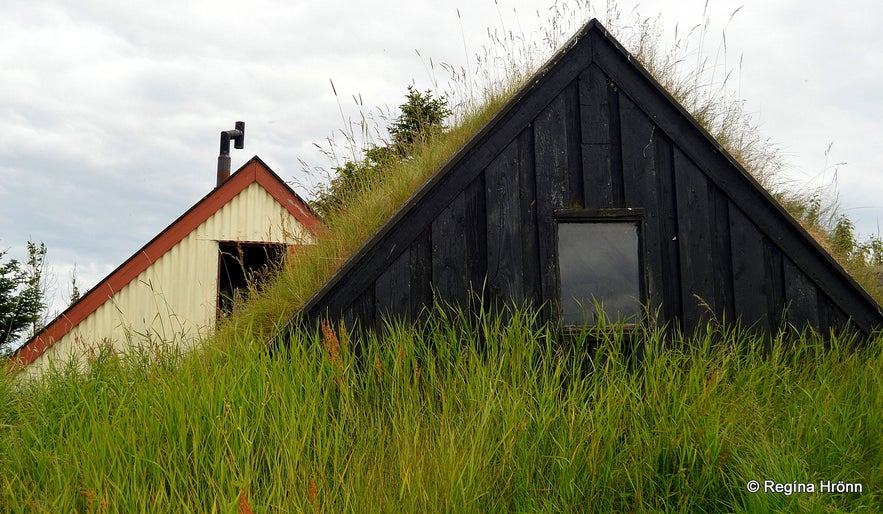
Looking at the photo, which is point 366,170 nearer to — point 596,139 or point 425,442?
point 596,139

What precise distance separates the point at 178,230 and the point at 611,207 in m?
7.37

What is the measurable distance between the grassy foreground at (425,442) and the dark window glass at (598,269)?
0.66 metres

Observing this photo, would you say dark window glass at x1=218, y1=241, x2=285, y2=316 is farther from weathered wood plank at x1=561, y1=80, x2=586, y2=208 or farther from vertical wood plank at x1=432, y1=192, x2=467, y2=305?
weathered wood plank at x1=561, y1=80, x2=586, y2=208

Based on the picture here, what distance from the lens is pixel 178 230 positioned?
384 inches

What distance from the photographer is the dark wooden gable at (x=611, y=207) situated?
15.0 feet

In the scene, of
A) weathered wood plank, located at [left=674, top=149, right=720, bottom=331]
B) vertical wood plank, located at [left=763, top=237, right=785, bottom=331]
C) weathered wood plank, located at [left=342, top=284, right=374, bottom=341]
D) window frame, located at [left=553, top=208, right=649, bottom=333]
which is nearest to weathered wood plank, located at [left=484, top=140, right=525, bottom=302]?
window frame, located at [left=553, top=208, right=649, bottom=333]

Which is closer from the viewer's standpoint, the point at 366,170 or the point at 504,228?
the point at 504,228

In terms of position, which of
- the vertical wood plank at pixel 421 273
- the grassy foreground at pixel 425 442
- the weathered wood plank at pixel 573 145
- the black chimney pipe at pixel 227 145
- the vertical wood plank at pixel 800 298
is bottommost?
the grassy foreground at pixel 425 442

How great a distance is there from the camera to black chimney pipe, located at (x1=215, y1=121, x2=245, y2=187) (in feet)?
41.1

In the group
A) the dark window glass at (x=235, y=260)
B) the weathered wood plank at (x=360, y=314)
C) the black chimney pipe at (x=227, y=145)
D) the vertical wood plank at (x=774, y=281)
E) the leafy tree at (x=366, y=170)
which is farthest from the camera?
the black chimney pipe at (x=227, y=145)

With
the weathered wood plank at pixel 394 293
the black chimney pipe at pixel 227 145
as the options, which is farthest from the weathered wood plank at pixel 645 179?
the black chimney pipe at pixel 227 145

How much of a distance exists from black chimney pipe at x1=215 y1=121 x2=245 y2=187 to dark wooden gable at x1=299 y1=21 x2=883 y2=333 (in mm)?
8902

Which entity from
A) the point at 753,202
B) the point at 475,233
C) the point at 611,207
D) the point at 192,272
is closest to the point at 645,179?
the point at 611,207

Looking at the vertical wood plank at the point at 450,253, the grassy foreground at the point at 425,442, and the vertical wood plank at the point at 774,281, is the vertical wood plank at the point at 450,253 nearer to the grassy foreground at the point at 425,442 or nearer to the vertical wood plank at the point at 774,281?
the grassy foreground at the point at 425,442
